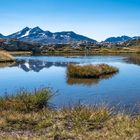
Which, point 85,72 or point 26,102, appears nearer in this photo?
point 26,102

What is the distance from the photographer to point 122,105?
16.8 m

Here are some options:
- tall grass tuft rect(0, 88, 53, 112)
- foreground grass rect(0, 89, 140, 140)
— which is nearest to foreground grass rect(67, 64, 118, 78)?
tall grass tuft rect(0, 88, 53, 112)

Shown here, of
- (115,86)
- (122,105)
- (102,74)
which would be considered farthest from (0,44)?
(122,105)

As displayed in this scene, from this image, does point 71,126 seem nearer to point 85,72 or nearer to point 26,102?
point 26,102

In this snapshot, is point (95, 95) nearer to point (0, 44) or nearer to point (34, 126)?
point (34, 126)

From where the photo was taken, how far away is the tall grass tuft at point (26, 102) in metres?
14.5

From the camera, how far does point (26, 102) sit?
14.8 metres

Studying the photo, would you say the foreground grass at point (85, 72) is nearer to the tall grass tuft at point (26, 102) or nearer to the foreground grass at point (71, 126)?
the tall grass tuft at point (26, 102)

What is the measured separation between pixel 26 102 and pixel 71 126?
4.52m

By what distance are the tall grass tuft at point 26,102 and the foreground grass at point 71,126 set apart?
2.17 meters

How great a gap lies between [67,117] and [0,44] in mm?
109988

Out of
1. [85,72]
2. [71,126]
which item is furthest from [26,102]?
[85,72]

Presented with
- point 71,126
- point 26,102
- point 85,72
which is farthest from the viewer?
point 85,72

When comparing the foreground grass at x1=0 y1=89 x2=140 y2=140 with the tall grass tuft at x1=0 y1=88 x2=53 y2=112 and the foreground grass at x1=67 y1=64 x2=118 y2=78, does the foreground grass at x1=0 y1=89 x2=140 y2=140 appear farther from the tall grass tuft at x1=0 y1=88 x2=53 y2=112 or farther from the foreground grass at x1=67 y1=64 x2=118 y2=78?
the foreground grass at x1=67 y1=64 x2=118 y2=78
